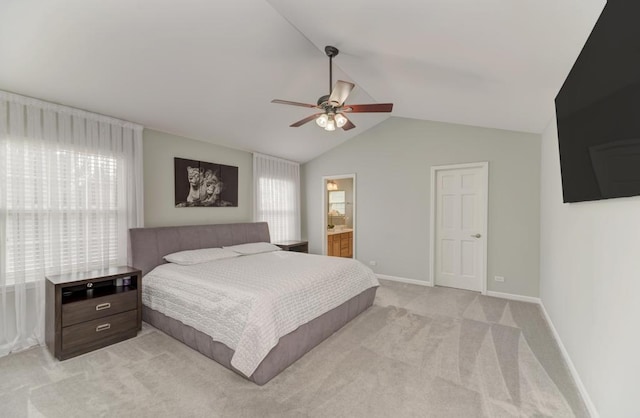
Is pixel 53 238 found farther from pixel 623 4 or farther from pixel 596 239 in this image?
→ pixel 596 239

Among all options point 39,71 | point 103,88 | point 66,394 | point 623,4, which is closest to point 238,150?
point 103,88

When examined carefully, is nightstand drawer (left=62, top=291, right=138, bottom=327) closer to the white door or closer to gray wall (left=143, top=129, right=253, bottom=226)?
gray wall (left=143, top=129, right=253, bottom=226)

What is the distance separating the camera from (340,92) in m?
2.44

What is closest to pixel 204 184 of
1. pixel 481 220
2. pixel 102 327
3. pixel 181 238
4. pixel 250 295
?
pixel 181 238

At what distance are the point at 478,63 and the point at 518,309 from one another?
3158 millimetres

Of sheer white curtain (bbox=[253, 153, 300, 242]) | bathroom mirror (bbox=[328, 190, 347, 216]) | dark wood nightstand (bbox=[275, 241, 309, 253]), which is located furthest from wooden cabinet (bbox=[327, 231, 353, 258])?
bathroom mirror (bbox=[328, 190, 347, 216])

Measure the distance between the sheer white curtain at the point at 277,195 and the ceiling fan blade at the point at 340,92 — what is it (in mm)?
2846

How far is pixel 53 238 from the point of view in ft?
9.12

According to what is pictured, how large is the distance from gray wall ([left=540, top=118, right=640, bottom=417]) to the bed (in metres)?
1.94

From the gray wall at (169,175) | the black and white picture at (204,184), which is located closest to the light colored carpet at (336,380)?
the gray wall at (169,175)

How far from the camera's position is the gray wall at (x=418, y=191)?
12.9 feet

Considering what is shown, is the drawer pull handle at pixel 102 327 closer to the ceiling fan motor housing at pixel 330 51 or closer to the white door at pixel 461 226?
the ceiling fan motor housing at pixel 330 51

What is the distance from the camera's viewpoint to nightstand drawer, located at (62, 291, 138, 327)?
2.46 meters

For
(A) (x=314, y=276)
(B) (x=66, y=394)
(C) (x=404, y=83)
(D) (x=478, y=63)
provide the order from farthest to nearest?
(C) (x=404, y=83), (A) (x=314, y=276), (D) (x=478, y=63), (B) (x=66, y=394)
